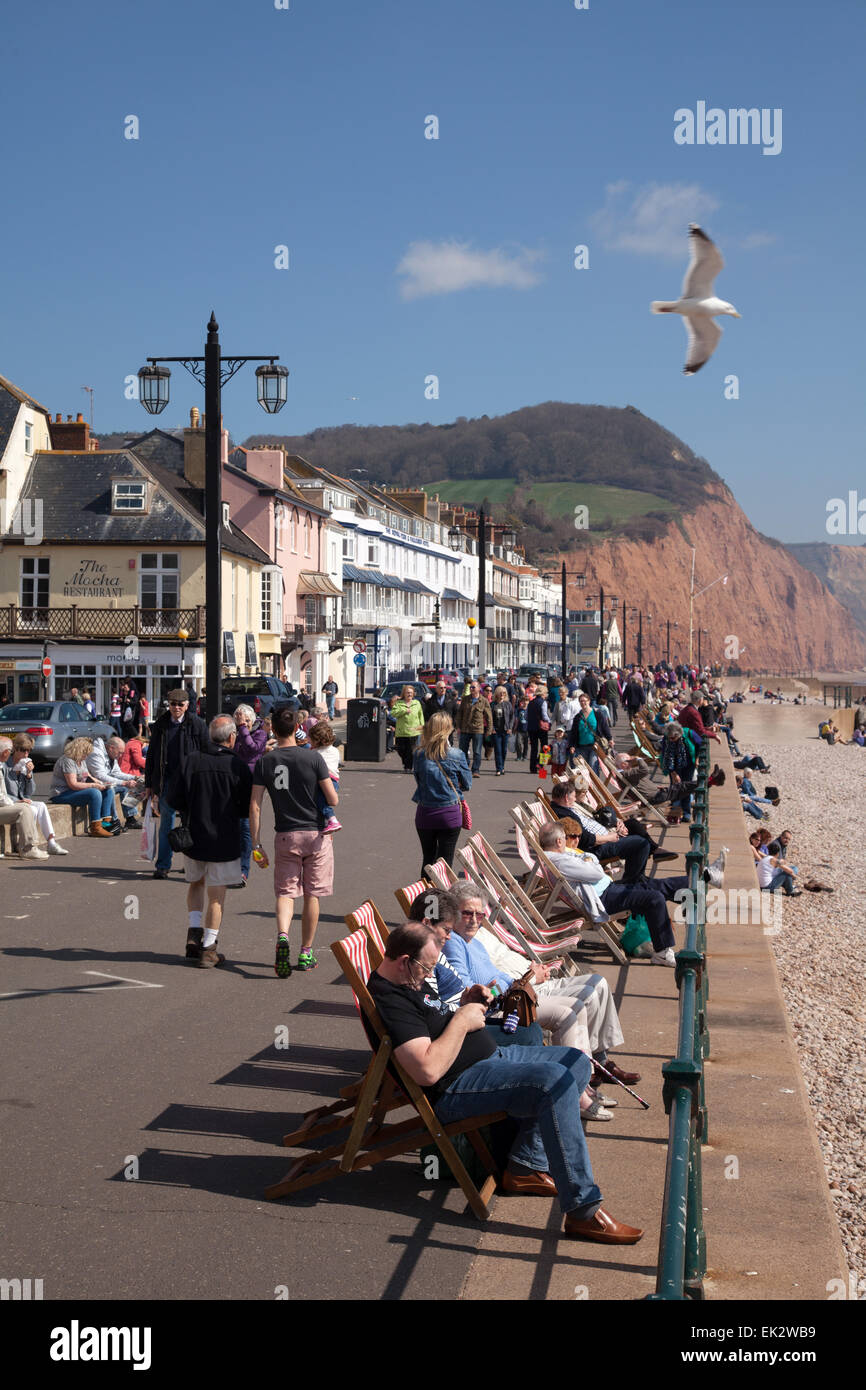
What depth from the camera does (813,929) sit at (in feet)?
59.1

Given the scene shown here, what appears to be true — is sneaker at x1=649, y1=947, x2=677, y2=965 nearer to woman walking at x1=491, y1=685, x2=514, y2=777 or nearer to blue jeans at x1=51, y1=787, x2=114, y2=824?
blue jeans at x1=51, y1=787, x2=114, y2=824

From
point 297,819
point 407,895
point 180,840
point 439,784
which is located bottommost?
point 407,895

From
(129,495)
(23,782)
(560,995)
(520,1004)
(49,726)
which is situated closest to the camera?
(520,1004)

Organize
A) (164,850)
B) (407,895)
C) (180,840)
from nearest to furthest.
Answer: (407,895) < (180,840) < (164,850)

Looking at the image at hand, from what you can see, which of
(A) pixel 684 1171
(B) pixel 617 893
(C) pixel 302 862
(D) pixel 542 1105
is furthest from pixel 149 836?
(A) pixel 684 1171

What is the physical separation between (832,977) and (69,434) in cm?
4196

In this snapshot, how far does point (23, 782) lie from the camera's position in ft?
54.5

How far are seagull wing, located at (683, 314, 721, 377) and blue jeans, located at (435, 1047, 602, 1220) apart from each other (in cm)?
576

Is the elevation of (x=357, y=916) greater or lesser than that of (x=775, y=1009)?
greater

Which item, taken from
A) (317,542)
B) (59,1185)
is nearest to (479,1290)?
(59,1185)

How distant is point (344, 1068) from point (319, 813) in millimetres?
2702

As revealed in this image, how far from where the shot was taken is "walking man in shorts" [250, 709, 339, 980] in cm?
944

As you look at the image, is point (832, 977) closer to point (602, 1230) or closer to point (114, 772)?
point (114, 772)
